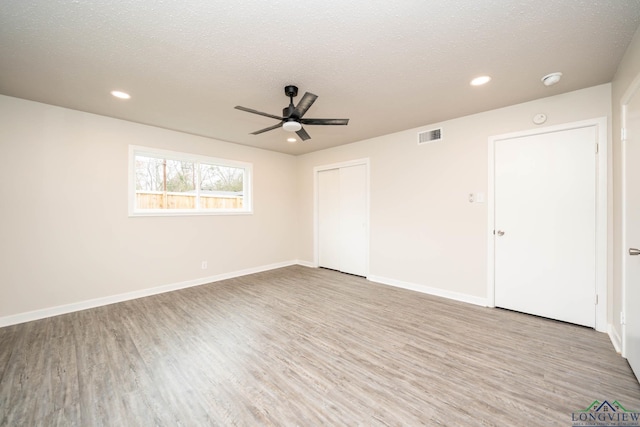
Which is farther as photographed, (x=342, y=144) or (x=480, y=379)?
(x=342, y=144)

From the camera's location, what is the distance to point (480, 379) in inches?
77.0

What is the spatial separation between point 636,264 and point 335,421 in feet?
8.15

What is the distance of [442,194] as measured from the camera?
12.5 feet

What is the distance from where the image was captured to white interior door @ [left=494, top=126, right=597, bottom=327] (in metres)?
2.77

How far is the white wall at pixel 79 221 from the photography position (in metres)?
2.99

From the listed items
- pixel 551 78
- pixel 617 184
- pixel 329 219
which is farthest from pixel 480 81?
pixel 329 219

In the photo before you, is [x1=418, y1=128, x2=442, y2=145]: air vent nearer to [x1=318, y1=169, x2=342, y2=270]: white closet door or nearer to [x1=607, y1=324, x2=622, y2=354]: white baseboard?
[x1=318, y1=169, x2=342, y2=270]: white closet door

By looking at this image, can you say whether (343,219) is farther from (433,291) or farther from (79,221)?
(79,221)

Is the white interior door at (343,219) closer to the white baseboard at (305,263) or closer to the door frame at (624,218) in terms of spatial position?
the white baseboard at (305,263)

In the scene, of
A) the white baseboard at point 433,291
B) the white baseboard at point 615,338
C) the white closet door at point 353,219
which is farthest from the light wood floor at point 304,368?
the white closet door at point 353,219

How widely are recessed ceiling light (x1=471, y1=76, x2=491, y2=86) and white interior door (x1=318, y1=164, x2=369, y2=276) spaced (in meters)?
2.39

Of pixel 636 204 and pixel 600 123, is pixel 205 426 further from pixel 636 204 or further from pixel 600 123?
pixel 600 123

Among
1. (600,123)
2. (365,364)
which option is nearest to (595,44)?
(600,123)

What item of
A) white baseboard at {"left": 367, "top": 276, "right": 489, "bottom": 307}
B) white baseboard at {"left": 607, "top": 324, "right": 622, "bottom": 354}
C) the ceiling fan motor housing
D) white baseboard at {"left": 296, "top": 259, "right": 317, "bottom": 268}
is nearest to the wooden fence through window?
white baseboard at {"left": 296, "top": 259, "right": 317, "bottom": 268}
